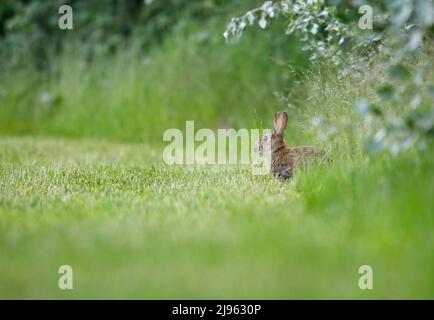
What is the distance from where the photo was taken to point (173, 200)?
4.92m

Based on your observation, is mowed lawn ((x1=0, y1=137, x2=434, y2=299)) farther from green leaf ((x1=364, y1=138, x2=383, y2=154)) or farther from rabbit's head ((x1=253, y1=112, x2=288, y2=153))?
rabbit's head ((x1=253, y1=112, x2=288, y2=153))

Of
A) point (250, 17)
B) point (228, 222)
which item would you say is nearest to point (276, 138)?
point (250, 17)

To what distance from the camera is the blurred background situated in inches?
398

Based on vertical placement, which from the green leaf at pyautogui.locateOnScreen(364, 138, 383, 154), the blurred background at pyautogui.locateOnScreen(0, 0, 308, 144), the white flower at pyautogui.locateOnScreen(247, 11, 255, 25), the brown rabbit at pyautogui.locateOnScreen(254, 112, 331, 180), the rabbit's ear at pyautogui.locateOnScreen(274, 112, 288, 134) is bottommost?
the green leaf at pyautogui.locateOnScreen(364, 138, 383, 154)

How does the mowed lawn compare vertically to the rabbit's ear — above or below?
below

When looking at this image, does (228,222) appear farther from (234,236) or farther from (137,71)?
(137,71)

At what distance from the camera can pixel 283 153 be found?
577cm

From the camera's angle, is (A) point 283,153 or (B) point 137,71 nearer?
(A) point 283,153

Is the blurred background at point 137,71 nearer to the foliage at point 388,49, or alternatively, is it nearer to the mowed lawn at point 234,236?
the foliage at point 388,49

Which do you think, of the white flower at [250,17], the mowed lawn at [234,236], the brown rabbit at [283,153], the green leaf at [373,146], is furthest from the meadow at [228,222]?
the white flower at [250,17]

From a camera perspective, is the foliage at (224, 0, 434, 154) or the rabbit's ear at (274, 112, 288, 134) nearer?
the foliage at (224, 0, 434, 154)

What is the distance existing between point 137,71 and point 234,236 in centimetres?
769

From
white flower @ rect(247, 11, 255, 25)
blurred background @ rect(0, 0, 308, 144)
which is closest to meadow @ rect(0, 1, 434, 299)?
white flower @ rect(247, 11, 255, 25)

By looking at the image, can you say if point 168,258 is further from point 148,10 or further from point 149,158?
point 148,10
